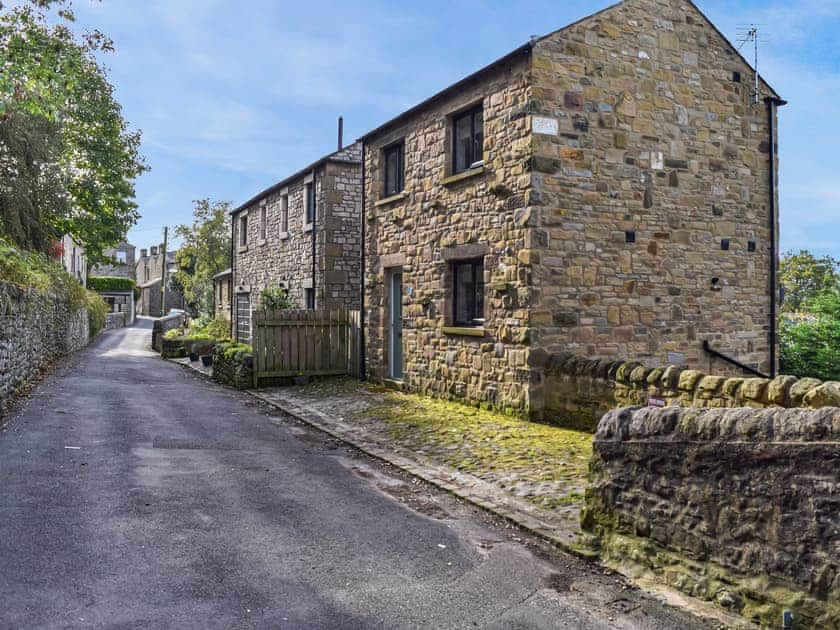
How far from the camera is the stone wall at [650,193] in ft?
34.9

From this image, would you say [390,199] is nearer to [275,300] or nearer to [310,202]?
[310,202]

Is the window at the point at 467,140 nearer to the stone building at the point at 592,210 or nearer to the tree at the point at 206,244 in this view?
the stone building at the point at 592,210

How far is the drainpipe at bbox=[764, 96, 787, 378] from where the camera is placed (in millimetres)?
12953

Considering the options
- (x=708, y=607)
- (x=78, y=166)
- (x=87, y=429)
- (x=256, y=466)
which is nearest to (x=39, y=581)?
(x=256, y=466)

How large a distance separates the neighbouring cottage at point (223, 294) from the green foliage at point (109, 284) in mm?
32454

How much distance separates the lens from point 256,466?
7.58 metres

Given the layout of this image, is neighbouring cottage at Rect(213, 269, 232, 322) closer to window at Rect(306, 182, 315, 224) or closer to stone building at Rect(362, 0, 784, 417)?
window at Rect(306, 182, 315, 224)

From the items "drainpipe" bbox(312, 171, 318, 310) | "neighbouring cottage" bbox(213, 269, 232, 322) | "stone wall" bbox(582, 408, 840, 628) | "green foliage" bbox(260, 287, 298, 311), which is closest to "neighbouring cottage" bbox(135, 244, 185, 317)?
"neighbouring cottage" bbox(213, 269, 232, 322)

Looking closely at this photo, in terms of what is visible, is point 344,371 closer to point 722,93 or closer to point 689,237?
point 689,237

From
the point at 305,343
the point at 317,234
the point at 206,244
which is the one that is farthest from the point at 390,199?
the point at 206,244

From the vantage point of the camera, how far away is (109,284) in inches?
2363

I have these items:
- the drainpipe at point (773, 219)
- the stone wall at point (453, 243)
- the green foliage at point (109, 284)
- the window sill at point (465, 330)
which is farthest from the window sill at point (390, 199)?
the green foliage at point (109, 284)

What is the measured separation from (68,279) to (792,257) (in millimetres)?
42285

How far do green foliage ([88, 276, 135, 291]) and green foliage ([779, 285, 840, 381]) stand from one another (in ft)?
182
